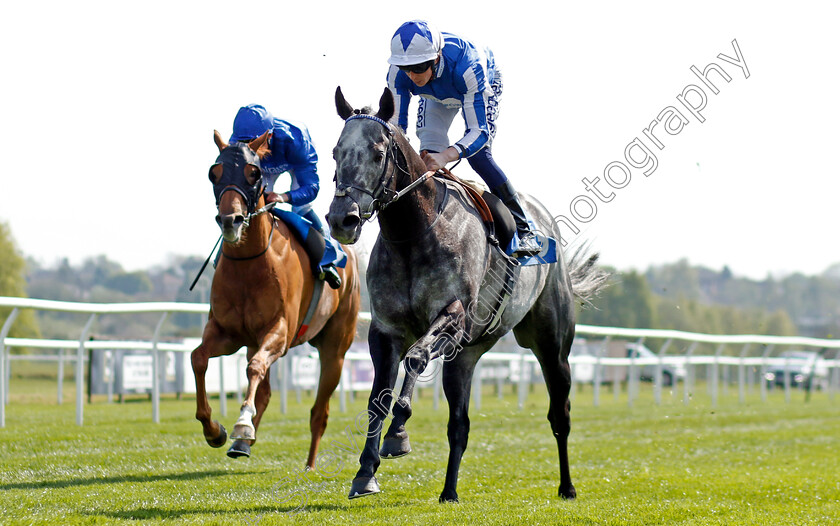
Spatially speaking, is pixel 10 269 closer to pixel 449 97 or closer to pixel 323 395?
pixel 323 395

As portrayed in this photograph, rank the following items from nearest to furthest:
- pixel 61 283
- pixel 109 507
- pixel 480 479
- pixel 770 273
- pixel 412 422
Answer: pixel 109 507, pixel 480 479, pixel 412 422, pixel 61 283, pixel 770 273

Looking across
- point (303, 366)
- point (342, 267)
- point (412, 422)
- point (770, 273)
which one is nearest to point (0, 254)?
point (303, 366)

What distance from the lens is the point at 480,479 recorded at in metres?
6.35

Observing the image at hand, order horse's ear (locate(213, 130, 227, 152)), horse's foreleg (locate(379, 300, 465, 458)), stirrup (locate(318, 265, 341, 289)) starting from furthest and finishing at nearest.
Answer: stirrup (locate(318, 265, 341, 289)) → horse's ear (locate(213, 130, 227, 152)) → horse's foreleg (locate(379, 300, 465, 458))

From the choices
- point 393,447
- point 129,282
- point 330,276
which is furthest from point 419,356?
point 129,282

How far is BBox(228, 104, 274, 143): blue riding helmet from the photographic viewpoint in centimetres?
639

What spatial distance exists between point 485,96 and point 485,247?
0.91 meters

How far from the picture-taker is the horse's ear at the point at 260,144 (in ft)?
19.6

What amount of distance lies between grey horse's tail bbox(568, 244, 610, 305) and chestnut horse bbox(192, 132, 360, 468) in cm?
212

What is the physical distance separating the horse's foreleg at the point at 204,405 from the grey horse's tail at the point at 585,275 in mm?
3061

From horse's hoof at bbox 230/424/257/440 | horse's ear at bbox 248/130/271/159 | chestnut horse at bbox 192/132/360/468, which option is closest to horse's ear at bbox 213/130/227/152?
chestnut horse at bbox 192/132/360/468

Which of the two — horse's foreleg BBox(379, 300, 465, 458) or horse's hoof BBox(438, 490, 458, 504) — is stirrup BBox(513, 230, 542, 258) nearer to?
horse's foreleg BBox(379, 300, 465, 458)

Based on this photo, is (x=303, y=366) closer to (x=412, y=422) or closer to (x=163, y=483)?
(x=412, y=422)

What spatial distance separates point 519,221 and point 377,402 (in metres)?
1.71
